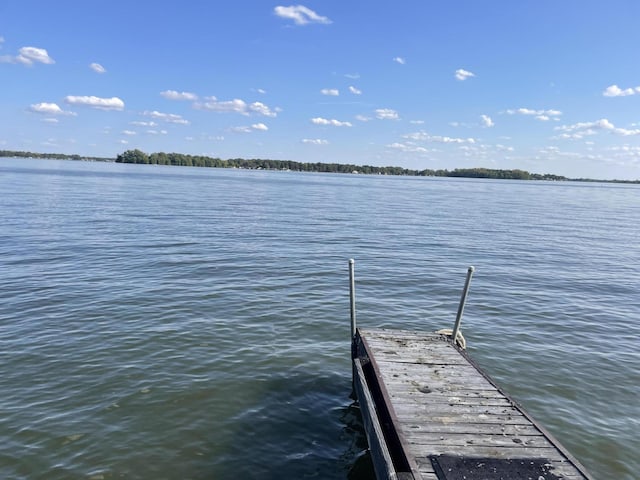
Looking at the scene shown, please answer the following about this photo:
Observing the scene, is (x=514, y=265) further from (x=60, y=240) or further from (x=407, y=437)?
(x=60, y=240)

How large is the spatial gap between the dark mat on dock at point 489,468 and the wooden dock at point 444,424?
12 mm

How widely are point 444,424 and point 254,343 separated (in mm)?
6973

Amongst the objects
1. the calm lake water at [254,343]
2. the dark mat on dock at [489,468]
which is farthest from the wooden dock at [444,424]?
the calm lake water at [254,343]

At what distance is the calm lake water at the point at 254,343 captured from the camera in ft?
27.4

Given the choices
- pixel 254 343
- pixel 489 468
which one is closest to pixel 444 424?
pixel 489 468

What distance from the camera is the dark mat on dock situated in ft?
19.0

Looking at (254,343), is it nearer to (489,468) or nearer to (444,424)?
(444,424)

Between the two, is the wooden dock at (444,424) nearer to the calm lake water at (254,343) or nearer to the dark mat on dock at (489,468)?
the dark mat on dock at (489,468)

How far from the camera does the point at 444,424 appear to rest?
7.03 metres

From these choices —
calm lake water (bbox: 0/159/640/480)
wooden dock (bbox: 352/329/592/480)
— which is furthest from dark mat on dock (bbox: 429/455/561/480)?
calm lake water (bbox: 0/159/640/480)

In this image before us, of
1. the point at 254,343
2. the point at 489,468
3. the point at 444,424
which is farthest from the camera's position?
the point at 254,343

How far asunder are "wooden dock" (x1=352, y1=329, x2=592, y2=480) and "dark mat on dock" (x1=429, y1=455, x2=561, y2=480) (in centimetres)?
1

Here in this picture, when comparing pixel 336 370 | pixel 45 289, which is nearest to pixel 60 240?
pixel 45 289

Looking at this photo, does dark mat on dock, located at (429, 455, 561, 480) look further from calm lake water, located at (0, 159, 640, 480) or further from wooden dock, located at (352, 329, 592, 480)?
calm lake water, located at (0, 159, 640, 480)
